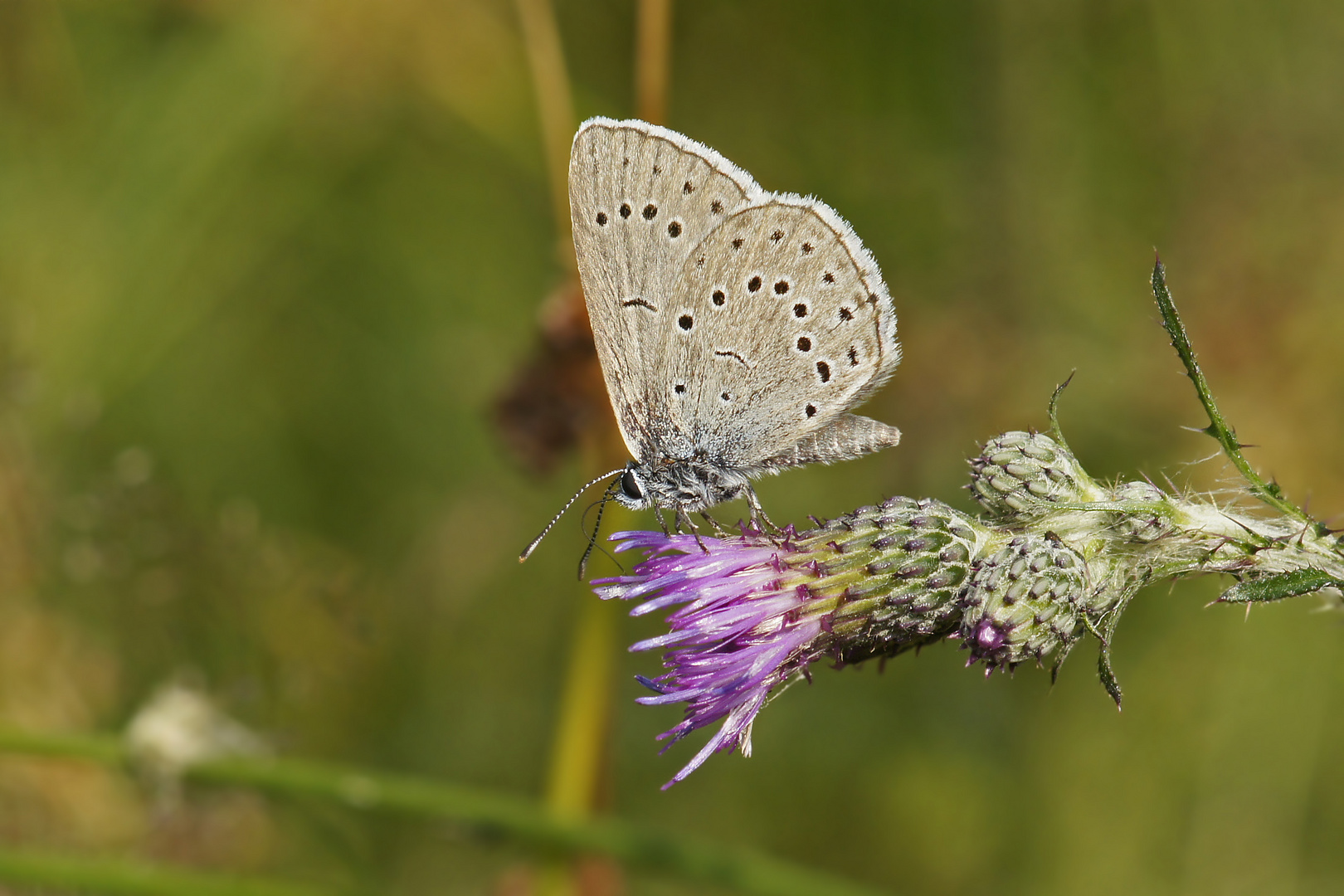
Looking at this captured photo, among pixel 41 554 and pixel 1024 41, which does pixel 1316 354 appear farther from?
pixel 41 554

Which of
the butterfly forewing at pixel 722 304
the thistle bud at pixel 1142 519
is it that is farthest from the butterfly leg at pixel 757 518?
the thistle bud at pixel 1142 519

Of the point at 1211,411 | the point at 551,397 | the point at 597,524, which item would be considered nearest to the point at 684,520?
the point at 597,524

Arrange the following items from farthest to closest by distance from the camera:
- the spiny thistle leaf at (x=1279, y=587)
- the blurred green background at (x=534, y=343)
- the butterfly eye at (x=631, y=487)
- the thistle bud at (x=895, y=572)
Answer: the blurred green background at (x=534, y=343) → the butterfly eye at (x=631, y=487) → the thistle bud at (x=895, y=572) → the spiny thistle leaf at (x=1279, y=587)

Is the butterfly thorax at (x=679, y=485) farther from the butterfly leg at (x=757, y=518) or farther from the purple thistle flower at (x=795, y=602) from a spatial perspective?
the purple thistle flower at (x=795, y=602)

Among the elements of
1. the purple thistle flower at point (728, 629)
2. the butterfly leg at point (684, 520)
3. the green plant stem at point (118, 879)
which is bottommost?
the green plant stem at point (118, 879)

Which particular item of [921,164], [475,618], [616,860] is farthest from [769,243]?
[475,618]

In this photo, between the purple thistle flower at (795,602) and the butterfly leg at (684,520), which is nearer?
the purple thistle flower at (795,602)
